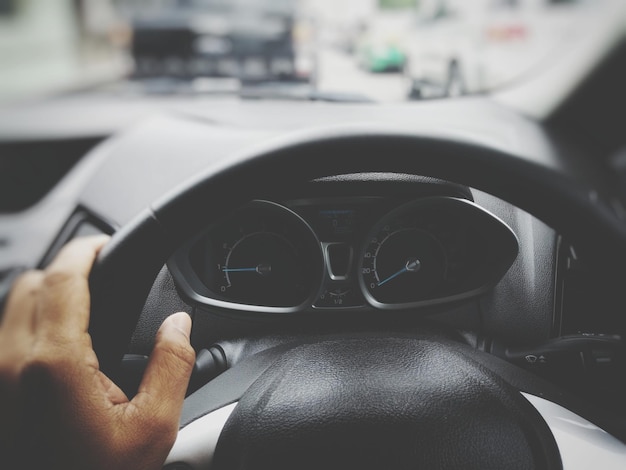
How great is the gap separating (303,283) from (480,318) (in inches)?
23.0

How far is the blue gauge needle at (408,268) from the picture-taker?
6.38 feet

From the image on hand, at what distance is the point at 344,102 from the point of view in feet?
8.73

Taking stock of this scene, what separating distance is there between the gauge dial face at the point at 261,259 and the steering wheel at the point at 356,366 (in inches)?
8.0

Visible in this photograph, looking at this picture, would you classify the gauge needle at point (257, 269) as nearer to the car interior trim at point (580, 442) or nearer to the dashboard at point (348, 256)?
the dashboard at point (348, 256)

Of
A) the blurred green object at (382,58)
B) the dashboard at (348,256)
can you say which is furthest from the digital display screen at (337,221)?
the blurred green object at (382,58)

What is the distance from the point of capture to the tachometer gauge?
178 centimetres

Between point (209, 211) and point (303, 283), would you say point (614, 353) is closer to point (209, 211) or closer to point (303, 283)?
point (303, 283)

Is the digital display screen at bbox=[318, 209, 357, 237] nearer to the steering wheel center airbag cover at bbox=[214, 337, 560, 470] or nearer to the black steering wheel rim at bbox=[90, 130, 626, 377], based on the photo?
the steering wheel center airbag cover at bbox=[214, 337, 560, 470]

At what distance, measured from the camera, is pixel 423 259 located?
1.95 metres

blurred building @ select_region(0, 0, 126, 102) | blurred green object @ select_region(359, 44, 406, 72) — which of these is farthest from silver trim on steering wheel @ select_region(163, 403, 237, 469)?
blurred building @ select_region(0, 0, 126, 102)

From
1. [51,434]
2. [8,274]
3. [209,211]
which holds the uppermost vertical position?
[209,211]

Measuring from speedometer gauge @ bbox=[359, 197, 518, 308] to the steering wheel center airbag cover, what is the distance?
1.01 ft

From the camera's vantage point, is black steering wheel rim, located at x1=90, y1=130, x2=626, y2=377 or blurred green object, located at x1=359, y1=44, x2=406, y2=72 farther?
blurred green object, located at x1=359, y1=44, x2=406, y2=72

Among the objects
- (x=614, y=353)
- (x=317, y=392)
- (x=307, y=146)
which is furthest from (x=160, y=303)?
(x=614, y=353)
